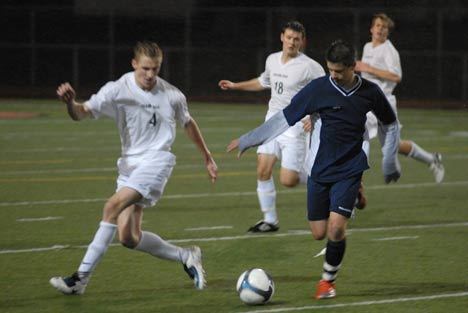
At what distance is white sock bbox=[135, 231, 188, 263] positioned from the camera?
27.6 feet

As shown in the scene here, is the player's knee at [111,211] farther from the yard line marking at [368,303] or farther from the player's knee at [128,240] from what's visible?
the yard line marking at [368,303]

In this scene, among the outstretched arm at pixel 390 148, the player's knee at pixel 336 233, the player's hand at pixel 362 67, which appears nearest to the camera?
the player's knee at pixel 336 233

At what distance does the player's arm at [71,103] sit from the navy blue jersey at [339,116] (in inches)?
58.5

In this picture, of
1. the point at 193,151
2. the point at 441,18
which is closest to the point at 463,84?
the point at 441,18

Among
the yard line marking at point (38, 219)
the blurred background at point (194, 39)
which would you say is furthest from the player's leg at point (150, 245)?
the blurred background at point (194, 39)

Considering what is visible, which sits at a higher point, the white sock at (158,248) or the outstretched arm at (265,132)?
the outstretched arm at (265,132)

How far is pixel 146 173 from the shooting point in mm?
8164

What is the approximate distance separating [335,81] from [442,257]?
2570 millimetres

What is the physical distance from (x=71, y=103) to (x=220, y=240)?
129 inches

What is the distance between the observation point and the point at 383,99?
809cm

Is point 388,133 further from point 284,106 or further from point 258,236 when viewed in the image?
point 258,236

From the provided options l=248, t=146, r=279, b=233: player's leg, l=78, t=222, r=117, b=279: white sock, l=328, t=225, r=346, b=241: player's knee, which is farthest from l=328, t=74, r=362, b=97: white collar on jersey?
l=248, t=146, r=279, b=233: player's leg

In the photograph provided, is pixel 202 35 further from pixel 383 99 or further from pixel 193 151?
pixel 383 99

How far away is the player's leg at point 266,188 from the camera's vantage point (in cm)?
1118
